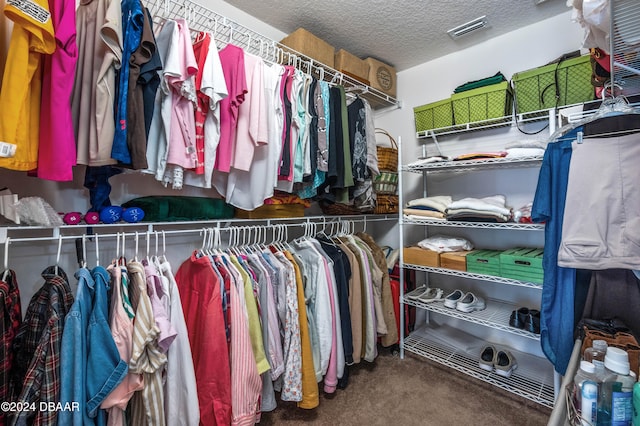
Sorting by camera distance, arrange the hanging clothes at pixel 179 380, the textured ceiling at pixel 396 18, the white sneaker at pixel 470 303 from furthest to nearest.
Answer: the white sneaker at pixel 470 303
the textured ceiling at pixel 396 18
the hanging clothes at pixel 179 380

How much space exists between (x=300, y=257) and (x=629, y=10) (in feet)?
4.95

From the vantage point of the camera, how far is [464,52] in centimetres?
232

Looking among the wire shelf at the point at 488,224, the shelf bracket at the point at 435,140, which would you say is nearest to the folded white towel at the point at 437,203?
the wire shelf at the point at 488,224

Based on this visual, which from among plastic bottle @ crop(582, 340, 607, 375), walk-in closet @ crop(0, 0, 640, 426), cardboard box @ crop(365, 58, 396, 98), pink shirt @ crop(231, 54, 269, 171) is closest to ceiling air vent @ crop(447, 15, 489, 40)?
walk-in closet @ crop(0, 0, 640, 426)

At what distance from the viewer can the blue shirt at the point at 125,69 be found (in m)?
1.04

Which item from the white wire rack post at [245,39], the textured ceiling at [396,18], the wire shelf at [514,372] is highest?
the textured ceiling at [396,18]

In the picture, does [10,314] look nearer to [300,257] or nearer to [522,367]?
[300,257]

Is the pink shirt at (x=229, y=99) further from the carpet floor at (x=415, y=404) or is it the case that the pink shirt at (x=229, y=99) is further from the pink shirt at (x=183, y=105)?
the carpet floor at (x=415, y=404)

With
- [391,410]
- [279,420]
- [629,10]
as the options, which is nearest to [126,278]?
[279,420]

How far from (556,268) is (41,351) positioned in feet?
6.34

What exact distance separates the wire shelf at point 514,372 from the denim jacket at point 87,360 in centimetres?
181

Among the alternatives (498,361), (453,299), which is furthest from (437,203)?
(498,361)

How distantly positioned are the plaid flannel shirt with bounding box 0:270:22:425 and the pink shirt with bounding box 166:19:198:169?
652mm

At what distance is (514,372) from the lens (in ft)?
5.98
